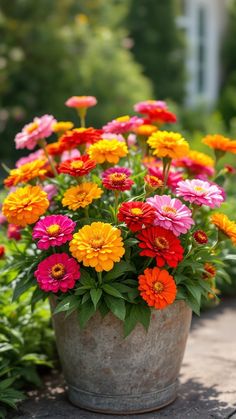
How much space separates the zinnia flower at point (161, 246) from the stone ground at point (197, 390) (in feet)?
2.41

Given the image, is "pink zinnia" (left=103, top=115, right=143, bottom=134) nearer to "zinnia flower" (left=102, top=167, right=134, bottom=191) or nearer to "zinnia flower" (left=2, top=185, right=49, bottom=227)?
"zinnia flower" (left=102, top=167, right=134, bottom=191)

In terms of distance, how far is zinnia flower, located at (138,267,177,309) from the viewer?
251cm

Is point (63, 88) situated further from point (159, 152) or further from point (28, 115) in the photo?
point (159, 152)

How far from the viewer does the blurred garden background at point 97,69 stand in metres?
3.27

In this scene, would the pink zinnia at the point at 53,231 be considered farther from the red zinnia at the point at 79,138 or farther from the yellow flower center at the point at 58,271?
the red zinnia at the point at 79,138

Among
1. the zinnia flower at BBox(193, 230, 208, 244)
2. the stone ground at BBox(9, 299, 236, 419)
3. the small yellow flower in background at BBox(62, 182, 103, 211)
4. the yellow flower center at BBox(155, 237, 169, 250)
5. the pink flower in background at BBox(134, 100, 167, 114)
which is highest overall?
the pink flower in background at BBox(134, 100, 167, 114)

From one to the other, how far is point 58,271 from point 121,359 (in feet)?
1.61

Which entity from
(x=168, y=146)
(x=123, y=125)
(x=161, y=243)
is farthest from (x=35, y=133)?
(x=161, y=243)

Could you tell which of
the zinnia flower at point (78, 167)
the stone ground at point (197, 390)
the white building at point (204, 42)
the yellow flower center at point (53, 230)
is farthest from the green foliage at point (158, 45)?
the yellow flower center at point (53, 230)

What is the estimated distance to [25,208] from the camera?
2607 millimetres

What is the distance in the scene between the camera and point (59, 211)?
296 cm

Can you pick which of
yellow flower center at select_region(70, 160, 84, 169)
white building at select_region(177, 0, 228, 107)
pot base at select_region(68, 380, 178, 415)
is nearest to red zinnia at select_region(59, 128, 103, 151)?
yellow flower center at select_region(70, 160, 84, 169)

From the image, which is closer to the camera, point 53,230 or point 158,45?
point 53,230

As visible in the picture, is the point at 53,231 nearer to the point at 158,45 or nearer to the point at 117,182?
the point at 117,182
